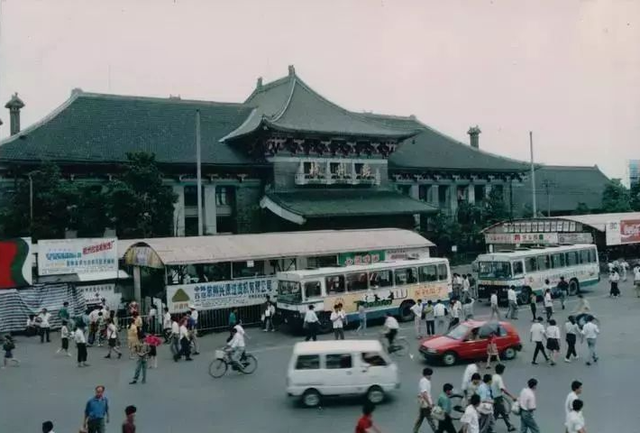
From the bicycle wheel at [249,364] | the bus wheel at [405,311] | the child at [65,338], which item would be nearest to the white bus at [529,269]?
the bus wheel at [405,311]

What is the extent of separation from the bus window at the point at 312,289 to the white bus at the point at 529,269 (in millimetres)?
9980

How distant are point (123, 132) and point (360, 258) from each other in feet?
60.1

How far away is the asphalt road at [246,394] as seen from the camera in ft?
43.8

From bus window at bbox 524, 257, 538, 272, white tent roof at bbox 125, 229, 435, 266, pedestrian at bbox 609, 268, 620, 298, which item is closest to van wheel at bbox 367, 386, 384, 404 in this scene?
A: white tent roof at bbox 125, 229, 435, 266

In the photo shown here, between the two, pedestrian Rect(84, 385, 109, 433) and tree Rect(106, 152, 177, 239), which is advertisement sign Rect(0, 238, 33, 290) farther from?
pedestrian Rect(84, 385, 109, 433)

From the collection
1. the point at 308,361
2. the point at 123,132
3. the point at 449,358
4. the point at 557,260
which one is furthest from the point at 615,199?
the point at 308,361

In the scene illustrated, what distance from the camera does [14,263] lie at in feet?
78.7

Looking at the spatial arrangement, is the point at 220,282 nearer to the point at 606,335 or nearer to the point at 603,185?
the point at 606,335

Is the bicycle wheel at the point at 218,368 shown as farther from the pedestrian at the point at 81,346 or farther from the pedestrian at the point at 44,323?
the pedestrian at the point at 44,323

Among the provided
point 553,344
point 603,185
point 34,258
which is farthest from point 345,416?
point 603,185

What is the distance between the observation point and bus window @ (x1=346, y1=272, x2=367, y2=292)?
2556 cm

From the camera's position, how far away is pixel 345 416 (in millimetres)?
13914

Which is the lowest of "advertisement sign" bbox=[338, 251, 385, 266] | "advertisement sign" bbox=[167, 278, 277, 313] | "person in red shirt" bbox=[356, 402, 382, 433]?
"person in red shirt" bbox=[356, 402, 382, 433]

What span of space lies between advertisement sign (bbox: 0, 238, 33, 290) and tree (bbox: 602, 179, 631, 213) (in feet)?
176
